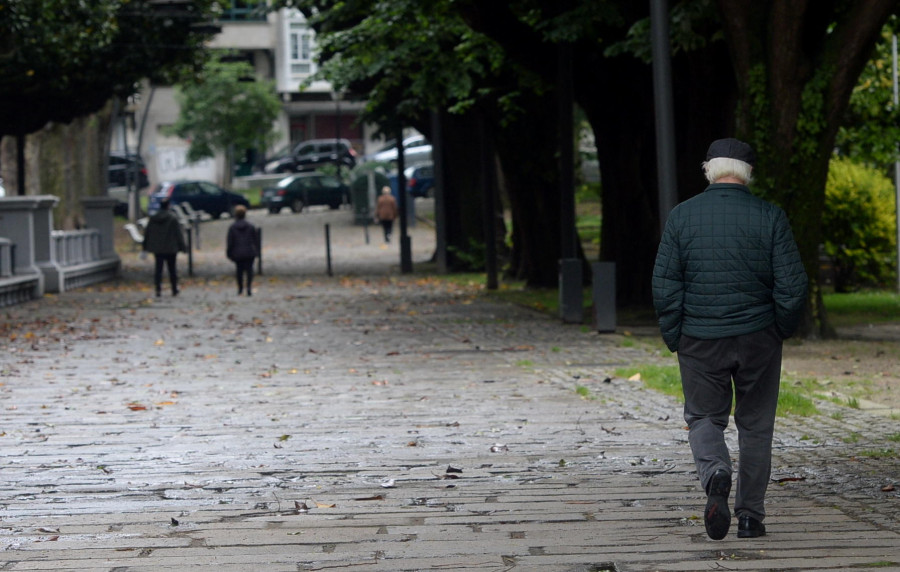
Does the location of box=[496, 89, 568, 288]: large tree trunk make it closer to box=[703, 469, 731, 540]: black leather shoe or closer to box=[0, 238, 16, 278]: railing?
box=[0, 238, 16, 278]: railing

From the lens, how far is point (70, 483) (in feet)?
25.3

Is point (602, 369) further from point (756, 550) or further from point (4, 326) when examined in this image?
point (4, 326)

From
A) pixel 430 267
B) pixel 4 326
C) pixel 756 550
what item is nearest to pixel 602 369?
pixel 756 550

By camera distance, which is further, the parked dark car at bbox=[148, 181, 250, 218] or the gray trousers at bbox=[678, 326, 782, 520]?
the parked dark car at bbox=[148, 181, 250, 218]

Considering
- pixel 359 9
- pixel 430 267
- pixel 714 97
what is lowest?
pixel 430 267

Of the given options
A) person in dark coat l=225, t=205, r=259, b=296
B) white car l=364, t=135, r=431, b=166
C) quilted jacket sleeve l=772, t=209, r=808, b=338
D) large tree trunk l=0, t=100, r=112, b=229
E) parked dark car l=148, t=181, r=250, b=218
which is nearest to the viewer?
quilted jacket sleeve l=772, t=209, r=808, b=338

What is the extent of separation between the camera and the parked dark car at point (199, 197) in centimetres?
5206

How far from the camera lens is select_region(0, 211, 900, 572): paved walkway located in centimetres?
597

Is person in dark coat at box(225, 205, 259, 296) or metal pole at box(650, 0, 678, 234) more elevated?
metal pole at box(650, 0, 678, 234)

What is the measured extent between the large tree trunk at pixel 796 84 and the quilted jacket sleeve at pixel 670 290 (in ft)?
28.5

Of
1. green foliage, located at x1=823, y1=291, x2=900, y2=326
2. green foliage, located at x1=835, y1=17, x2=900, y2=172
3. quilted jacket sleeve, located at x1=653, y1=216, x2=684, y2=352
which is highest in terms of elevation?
green foliage, located at x1=835, y1=17, x2=900, y2=172

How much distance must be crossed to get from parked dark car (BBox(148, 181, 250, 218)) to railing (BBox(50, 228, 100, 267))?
19976 mm

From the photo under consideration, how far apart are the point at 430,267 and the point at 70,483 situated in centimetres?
2703

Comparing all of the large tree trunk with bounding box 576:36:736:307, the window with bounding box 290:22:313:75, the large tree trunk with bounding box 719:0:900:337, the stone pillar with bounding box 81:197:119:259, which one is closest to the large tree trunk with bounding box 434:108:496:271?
the stone pillar with bounding box 81:197:119:259
